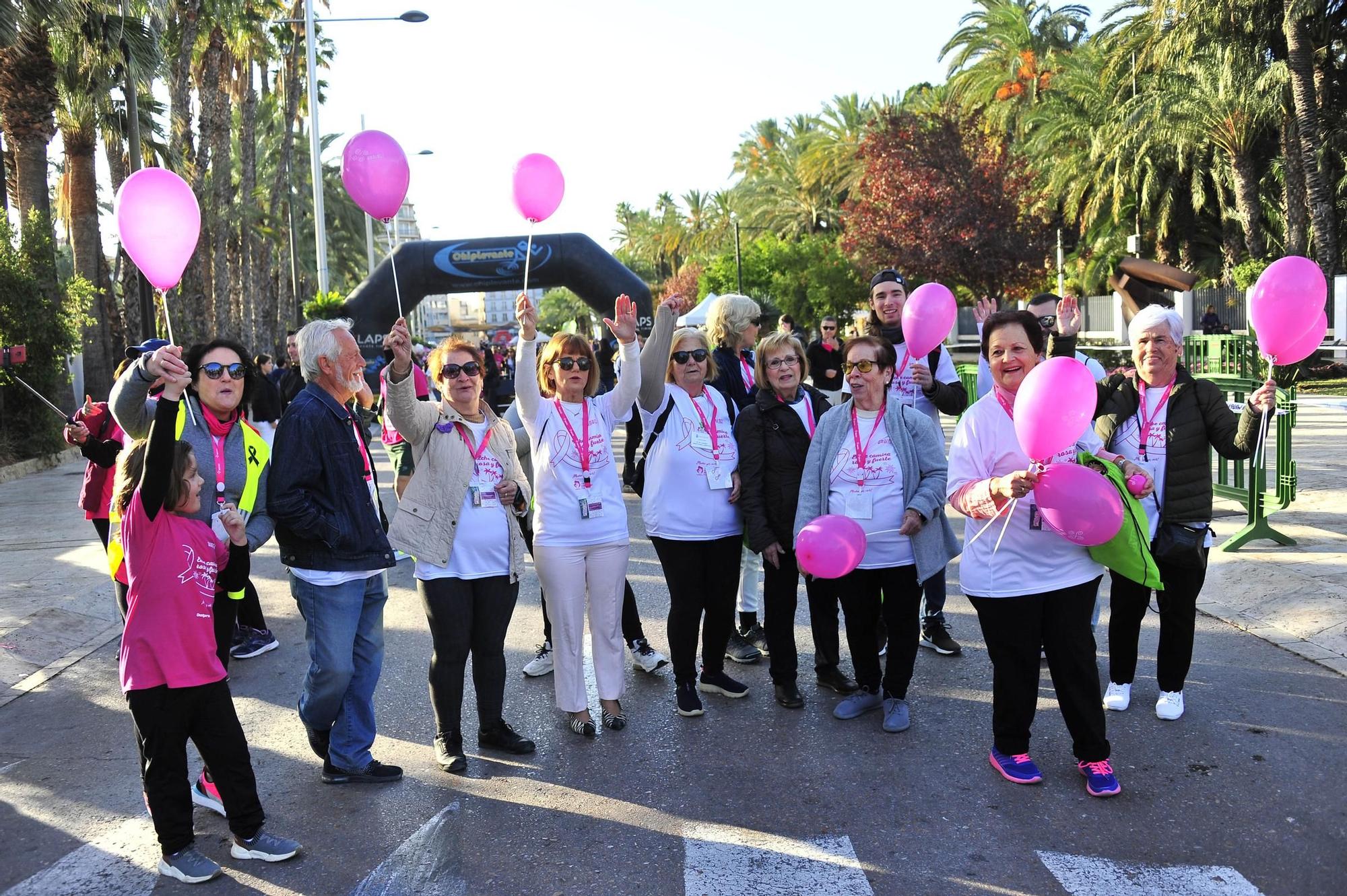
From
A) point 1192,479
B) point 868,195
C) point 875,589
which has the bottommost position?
point 875,589

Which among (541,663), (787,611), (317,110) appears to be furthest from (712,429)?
(317,110)

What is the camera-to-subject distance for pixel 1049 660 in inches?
174

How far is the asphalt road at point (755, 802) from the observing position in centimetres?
378

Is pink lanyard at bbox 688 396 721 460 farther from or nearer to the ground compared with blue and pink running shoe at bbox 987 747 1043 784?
farther from the ground

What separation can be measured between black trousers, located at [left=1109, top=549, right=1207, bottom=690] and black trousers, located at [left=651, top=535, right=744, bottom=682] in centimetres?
179

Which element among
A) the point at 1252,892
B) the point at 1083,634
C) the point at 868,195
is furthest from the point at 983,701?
the point at 868,195

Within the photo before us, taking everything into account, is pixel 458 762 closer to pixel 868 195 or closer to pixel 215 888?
pixel 215 888

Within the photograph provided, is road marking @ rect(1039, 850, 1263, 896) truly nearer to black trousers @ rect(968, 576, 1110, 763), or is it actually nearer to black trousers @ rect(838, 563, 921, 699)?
black trousers @ rect(968, 576, 1110, 763)

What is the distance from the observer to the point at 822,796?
445 cm

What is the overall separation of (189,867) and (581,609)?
1913 mm

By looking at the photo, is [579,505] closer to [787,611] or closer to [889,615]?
[787,611]

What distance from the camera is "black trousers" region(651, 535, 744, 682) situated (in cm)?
544

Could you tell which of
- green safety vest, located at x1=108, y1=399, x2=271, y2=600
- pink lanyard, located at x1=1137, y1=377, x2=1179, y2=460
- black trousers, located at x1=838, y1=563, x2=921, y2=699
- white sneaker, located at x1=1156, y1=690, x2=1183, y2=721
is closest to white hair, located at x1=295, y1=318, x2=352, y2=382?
green safety vest, located at x1=108, y1=399, x2=271, y2=600

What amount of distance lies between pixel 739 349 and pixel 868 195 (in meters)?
25.1
